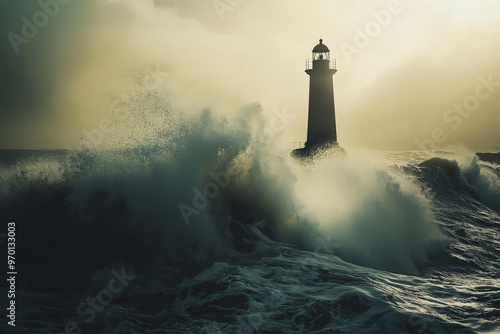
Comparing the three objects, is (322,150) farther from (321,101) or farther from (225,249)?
(225,249)

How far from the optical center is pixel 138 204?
10.7m

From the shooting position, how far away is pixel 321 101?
24.2 meters

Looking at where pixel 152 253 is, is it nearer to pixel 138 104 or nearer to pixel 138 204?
pixel 138 204

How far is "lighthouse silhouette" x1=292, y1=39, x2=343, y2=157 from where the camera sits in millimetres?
24078

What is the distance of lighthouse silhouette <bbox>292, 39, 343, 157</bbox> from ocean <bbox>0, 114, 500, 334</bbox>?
7847 millimetres

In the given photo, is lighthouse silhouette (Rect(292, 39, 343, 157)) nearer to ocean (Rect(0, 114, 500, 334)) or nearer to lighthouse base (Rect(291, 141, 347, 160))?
lighthouse base (Rect(291, 141, 347, 160))

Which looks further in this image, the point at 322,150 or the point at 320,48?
the point at 320,48

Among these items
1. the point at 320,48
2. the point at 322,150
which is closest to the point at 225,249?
the point at 322,150

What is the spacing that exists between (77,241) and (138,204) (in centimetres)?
146

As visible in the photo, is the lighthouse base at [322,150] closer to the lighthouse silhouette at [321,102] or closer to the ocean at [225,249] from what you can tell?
the lighthouse silhouette at [321,102]

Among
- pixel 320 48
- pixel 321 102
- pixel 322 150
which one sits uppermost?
pixel 320 48

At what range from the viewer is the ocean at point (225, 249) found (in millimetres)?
7496

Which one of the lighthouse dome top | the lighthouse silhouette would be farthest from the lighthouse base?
the lighthouse dome top

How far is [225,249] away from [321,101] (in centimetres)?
1502
